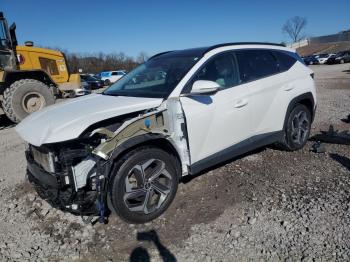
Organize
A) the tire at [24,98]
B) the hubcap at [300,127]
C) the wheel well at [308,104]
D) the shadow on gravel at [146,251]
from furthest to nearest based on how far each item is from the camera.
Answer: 1. the tire at [24,98]
2. the wheel well at [308,104]
3. the hubcap at [300,127]
4. the shadow on gravel at [146,251]

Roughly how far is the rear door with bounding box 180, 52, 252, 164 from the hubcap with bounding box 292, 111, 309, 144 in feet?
4.18

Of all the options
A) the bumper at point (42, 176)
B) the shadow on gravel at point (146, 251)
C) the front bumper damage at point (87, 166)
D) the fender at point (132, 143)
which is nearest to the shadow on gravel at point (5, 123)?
the bumper at point (42, 176)

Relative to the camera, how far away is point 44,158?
11.2ft

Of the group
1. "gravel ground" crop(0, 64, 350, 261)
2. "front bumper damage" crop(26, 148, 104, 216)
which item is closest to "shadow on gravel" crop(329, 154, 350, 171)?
"gravel ground" crop(0, 64, 350, 261)

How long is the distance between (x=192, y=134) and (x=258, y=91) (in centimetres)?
133

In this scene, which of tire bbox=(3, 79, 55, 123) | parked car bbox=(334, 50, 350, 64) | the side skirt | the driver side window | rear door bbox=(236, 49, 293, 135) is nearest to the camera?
the side skirt

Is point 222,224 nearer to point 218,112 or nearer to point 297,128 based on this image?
point 218,112

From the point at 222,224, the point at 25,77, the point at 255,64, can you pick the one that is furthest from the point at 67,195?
the point at 25,77

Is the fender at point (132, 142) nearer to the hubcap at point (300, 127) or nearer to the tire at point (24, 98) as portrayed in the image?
the hubcap at point (300, 127)

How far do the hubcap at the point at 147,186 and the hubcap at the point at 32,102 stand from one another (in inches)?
284

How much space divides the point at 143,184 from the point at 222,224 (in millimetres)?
938

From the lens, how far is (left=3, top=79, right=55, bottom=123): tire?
919 centimetres

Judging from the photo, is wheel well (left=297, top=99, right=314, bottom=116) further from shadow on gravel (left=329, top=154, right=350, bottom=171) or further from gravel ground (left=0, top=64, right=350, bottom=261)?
gravel ground (left=0, top=64, right=350, bottom=261)

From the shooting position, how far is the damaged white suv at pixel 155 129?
3.18 m
